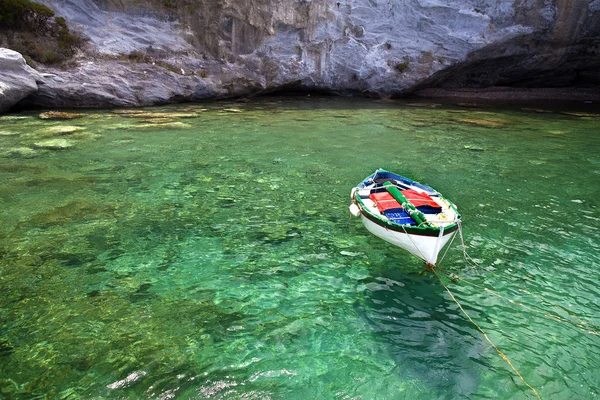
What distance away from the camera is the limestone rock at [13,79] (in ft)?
57.6

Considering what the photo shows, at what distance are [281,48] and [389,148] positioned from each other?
1589cm

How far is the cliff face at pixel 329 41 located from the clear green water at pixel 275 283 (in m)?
13.7

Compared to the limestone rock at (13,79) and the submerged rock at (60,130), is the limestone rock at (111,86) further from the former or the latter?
the submerged rock at (60,130)

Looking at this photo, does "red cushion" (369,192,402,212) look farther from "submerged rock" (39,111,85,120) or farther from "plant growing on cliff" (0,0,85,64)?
"plant growing on cliff" (0,0,85,64)

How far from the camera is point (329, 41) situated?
27484mm

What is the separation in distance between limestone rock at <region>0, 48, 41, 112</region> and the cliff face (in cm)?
466

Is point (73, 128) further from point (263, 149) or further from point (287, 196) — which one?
point (287, 196)

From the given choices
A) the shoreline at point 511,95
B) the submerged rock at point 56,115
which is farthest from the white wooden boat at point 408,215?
the shoreline at point 511,95

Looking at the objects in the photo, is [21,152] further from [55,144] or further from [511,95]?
[511,95]

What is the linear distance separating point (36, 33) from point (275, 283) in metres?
22.8

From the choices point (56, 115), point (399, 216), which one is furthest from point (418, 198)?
point (56, 115)

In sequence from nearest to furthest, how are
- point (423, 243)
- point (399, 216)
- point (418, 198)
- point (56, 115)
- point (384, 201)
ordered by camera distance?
1. point (423, 243)
2. point (399, 216)
3. point (384, 201)
4. point (418, 198)
5. point (56, 115)

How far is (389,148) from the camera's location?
1415cm

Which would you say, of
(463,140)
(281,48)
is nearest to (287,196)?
(463,140)
